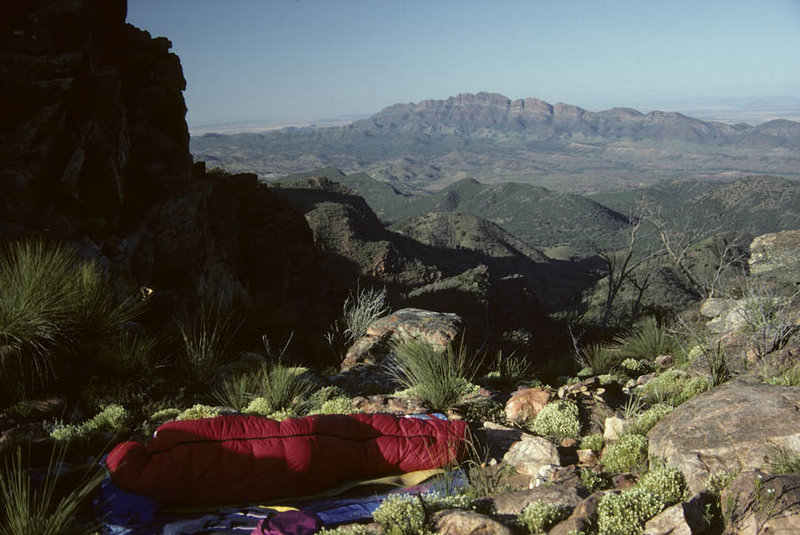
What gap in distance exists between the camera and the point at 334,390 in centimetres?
684

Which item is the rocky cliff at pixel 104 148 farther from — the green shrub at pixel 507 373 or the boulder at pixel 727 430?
the boulder at pixel 727 430

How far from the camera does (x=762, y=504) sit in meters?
3.32

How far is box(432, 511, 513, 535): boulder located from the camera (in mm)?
3369

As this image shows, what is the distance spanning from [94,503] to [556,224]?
122922 millimetres

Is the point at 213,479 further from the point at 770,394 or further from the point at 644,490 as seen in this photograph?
the point at 770,394

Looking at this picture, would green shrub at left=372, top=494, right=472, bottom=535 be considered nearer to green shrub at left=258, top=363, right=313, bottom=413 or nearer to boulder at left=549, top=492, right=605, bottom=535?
boulder at left=549, top=492, right=605, bottom=535

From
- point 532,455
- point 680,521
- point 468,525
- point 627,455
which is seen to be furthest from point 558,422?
point 468,525

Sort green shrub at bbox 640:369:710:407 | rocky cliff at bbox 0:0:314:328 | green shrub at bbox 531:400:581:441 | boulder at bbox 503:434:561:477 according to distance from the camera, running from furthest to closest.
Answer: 1. rocky cliff at bbox 0:0:314:328
2. green shrub at bbox 640:369:710:407
3. green shrub at bbox 531:400:581:441
4. boulder at bbox 503:434:561:477

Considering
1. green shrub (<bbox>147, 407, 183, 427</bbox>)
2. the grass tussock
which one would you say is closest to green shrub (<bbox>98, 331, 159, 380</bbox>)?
the grass tussock

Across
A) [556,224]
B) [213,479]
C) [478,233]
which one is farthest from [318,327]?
[556,224]

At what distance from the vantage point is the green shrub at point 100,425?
16.0 feet

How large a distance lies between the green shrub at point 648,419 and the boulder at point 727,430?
0.14 m

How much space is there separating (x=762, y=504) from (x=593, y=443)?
6.32ft

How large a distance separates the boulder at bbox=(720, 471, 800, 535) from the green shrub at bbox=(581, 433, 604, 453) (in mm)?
1533
